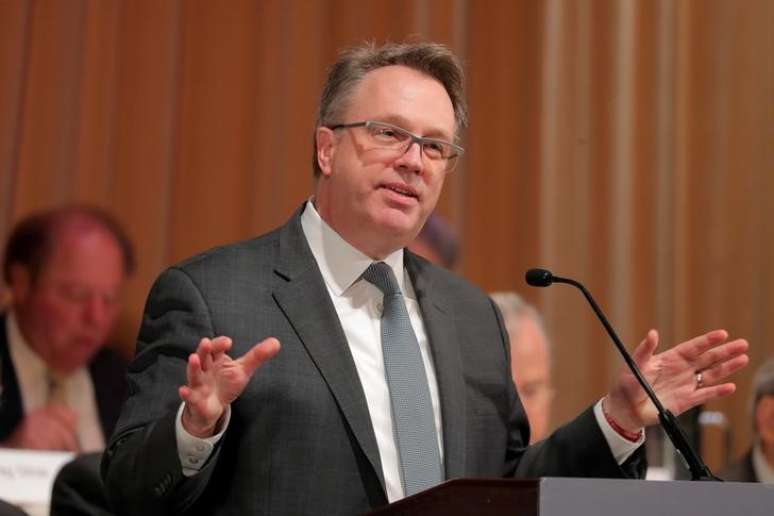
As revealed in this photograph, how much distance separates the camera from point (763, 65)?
612 centimetres

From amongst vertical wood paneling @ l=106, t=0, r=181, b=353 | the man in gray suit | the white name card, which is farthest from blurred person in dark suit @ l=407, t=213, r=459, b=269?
the man in gray suit

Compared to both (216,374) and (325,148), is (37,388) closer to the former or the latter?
(325,148)

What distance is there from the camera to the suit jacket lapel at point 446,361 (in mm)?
2387

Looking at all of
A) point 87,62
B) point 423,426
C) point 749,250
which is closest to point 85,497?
point 423,426

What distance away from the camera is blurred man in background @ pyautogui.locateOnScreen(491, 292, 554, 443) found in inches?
168

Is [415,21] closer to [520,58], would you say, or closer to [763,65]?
[520,58]

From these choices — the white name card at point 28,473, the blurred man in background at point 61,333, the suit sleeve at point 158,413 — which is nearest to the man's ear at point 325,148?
the suit sleeve at point 158,413

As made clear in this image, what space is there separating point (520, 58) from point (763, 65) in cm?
120

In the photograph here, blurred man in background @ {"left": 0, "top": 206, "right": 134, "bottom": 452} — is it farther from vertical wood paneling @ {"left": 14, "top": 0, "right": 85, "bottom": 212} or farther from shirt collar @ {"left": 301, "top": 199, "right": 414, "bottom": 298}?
shirt collar @ {"left": 301, "top": 199, "right": 414, "bottom": 298}

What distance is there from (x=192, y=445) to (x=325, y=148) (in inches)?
33.9

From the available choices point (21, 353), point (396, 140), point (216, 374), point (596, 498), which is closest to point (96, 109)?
point (21, 353)

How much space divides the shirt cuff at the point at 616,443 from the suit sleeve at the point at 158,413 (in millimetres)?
782

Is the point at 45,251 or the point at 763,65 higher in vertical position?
the point at 763,65

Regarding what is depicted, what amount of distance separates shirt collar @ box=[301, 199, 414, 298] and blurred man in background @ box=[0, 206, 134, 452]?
Result: 2.60 metres
